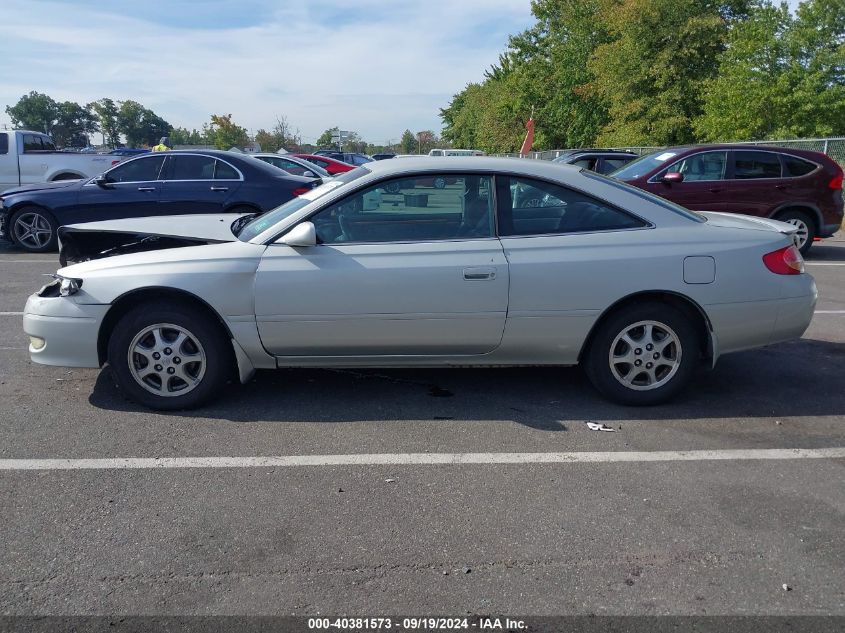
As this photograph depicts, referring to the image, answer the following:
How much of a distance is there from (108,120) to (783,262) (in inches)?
3429

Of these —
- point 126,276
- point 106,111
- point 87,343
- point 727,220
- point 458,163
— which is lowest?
point 87,343

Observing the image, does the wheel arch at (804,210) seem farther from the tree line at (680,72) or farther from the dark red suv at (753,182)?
the tree line at (680,72)

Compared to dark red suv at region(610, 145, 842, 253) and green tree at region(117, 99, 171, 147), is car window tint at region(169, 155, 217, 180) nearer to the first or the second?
dark red suv at region(610, 145, 842, 253)

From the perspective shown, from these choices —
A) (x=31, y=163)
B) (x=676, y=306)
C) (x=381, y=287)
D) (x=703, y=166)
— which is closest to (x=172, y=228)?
(x=381, y=287)

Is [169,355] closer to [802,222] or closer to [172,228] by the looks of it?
[172,228]

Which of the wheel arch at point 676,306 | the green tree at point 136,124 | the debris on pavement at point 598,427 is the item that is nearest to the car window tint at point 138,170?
the wheel arch at point 676,306

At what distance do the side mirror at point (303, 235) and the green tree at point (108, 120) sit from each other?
83.8 meters

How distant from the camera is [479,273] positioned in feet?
15.2

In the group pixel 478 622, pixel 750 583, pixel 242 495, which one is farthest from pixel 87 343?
pixel 750 583

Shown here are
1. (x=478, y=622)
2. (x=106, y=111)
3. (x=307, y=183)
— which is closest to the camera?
(x=478, y=622)

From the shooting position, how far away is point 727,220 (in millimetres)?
5266

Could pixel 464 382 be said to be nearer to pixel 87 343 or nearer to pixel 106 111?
pixel 87 343

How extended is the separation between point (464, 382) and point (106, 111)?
→ 280ft

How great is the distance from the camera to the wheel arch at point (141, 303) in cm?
467
